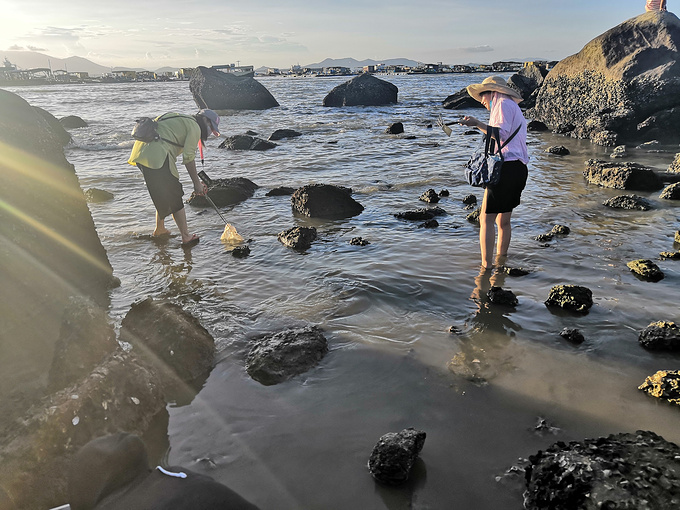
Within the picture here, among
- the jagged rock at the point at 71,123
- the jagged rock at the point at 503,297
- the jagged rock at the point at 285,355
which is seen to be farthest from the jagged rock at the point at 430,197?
the jagged rock at the point at 71,123

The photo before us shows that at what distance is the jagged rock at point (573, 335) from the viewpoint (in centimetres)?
411

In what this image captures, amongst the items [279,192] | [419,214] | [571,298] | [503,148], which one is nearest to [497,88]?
[503,148]

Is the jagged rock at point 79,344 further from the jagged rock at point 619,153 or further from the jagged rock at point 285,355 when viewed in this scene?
the jagged rock at point 619,153

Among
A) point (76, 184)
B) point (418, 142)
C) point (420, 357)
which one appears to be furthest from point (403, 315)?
point (418, 142)

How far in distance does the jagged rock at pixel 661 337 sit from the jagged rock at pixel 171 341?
3877mm

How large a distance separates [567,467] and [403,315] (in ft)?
8.01

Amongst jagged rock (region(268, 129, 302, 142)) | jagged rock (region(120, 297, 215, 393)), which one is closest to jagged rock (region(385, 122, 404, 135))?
jagged rock (region(268, 129, 302, 142))

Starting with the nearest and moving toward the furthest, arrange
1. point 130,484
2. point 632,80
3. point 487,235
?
point 130,484 → point 487,235 → point 632,80

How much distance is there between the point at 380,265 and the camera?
6.06 meters

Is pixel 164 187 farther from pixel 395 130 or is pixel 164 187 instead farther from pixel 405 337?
pixel 395 130

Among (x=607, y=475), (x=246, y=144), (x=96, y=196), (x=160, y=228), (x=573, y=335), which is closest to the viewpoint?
(x=607, y=475)

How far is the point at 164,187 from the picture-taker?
678cm

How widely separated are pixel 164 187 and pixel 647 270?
6589 mm

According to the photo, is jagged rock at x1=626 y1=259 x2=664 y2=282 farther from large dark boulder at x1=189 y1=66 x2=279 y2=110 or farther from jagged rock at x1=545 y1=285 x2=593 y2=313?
large dark boulder at x1=189 y1=66 x2=279 y2=110
